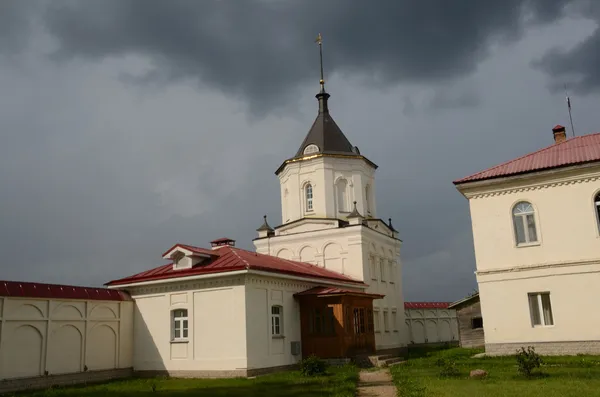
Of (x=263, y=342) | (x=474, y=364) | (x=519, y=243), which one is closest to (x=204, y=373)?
(x=263, y=342)

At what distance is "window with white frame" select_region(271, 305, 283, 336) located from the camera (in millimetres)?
22766

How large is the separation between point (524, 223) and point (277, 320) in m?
10.8

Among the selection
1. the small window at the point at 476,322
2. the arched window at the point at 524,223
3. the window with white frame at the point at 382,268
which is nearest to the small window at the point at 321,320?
the arched window at the point at 524,223

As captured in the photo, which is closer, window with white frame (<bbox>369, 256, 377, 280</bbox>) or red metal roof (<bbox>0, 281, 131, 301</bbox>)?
red metal roof (<bbox>0, 281, 131, 301</bbox>)

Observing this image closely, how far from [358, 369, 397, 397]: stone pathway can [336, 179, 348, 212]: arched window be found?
512 inches

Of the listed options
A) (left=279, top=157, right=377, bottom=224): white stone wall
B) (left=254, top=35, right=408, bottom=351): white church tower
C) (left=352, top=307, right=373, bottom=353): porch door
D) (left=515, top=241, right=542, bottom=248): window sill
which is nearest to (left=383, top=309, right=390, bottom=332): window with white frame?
(left=254, top=35, right=408, bottom=351): white church tower

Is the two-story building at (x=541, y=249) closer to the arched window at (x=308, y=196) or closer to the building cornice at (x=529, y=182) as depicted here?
the building cornice at (x=529, y=182)

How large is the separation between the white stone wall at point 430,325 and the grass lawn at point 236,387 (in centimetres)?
1981

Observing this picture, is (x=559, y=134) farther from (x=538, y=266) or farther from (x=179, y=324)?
(x=179, y=324)

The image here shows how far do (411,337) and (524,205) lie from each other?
19166mm

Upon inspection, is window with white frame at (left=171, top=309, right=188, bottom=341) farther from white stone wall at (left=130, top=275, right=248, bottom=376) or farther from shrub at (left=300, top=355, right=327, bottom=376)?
shrub at (left=300, top=355, right=327, bottom=376)

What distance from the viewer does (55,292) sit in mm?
20328

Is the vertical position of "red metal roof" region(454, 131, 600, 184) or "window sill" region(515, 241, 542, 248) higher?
"red metal roof" region(454, 131, 600, 184)

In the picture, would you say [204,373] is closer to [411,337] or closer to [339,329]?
[339,329]
